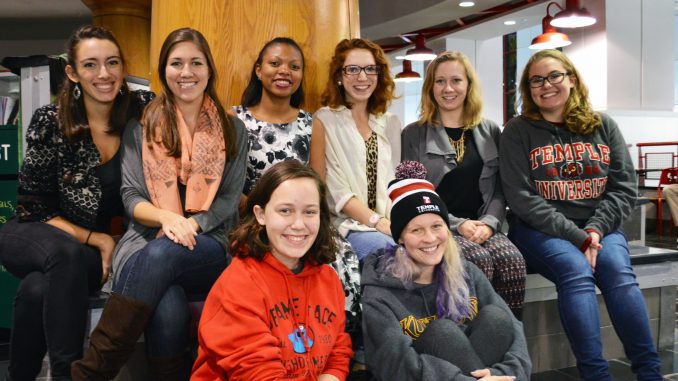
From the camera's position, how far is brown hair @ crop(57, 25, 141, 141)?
88.4 inches

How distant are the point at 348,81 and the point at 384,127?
265 millimetres

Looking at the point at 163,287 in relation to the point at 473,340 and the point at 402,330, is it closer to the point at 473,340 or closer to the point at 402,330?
the point at 402,330

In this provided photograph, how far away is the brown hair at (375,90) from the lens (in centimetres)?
271

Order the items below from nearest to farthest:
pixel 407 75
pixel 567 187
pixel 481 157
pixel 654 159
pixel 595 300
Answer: pixel 595 300
pixel 567 187
pixel 481 157
pixel 654 159
pixel 407 75

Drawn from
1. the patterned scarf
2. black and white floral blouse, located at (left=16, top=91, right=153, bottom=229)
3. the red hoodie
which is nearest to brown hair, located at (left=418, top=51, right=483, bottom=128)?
the patterned scarf

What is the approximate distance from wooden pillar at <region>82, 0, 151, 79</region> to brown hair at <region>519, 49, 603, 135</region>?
5.32 m

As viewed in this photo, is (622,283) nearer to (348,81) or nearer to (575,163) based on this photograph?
(575,163)

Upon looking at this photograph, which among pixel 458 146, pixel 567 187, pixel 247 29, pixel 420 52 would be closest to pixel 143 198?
pixel 247 29

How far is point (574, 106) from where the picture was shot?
8.80 feet

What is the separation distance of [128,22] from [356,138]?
5367mm

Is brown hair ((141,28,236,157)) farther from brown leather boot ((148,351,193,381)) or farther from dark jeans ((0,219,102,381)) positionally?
brown leather boot ((148,351,193,381))

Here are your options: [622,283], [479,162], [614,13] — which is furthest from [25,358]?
[614,13]

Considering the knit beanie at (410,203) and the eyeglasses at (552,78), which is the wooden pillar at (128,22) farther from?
the knit beanie at (410,203)

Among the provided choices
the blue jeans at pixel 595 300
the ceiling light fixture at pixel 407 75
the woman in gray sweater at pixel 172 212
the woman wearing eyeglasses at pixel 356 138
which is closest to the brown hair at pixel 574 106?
the blue jeans at pixel 595 300
